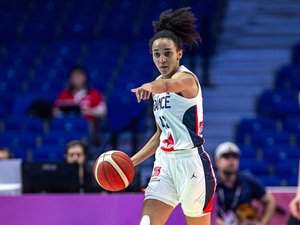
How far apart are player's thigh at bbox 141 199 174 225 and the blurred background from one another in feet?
12.1

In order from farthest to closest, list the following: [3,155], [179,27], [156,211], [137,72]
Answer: [137,72]
[3,155]
[179,27]
[156,211]

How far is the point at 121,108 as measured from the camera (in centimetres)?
1101

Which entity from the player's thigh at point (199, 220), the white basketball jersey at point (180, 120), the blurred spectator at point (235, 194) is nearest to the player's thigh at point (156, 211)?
the player's thigh at point (199, 220)

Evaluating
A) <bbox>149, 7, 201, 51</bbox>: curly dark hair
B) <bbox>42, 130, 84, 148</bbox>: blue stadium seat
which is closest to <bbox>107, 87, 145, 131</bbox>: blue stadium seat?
<bbox>42, 130, 84, 148</bbox>: blue stadium seat

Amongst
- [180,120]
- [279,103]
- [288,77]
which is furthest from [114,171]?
[288,77]

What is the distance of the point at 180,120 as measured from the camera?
552 centimetres

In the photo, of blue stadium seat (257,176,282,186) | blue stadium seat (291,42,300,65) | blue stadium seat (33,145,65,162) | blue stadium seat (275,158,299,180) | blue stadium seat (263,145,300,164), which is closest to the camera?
blue stadium seat (257,176,282,186)

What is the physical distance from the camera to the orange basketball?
5570mm

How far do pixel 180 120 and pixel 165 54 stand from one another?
429 mm

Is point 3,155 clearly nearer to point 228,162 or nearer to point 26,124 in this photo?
point 228,162

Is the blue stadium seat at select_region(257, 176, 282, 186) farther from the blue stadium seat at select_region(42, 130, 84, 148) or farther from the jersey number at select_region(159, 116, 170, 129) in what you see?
the jersey number at select_region(159, 116, 170, 129)

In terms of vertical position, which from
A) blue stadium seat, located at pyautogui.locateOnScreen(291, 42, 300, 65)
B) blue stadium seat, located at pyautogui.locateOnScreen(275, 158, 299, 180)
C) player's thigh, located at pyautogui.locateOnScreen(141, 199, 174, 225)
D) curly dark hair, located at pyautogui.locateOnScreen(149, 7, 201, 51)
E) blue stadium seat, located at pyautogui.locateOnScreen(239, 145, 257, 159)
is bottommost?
blue stadium seat, located at pyautogui.locateOnScreen(275, 158, 299, 180)

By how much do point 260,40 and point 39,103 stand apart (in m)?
4.59

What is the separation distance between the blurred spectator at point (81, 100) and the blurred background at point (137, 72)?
137mm
